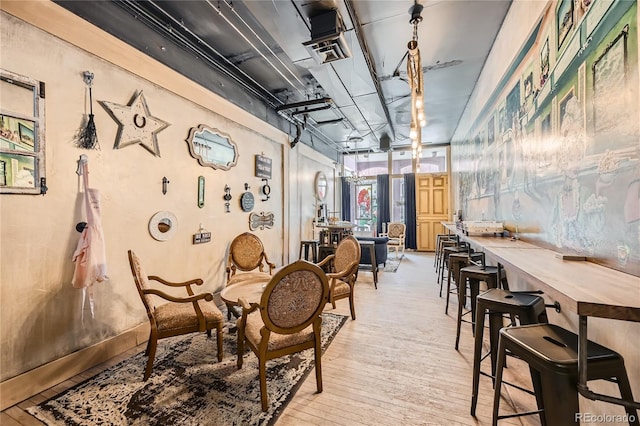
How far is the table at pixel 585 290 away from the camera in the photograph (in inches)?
33.0

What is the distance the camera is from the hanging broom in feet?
7.28

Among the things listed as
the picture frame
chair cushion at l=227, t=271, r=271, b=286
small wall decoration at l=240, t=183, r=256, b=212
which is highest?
the picture frame

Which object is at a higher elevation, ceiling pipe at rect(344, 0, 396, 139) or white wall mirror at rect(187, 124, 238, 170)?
ceiling pipe at rect(344, 0, 396, 139)

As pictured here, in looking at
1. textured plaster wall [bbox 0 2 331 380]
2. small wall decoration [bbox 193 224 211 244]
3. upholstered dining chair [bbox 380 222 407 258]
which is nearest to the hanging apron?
textured plaster wall [bbox 0 2 331 380]

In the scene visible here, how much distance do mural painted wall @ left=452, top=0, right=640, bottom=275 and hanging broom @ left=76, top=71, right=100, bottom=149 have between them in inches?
136

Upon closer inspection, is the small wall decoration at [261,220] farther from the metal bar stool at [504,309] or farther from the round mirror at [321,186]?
the metal bar stool at [504,309]

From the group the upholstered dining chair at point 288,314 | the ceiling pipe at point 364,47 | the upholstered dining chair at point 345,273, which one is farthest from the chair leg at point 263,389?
the ceiling pipe at point 364,47

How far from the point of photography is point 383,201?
29.1 feet

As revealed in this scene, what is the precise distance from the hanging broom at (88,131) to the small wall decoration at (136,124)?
0.52ft

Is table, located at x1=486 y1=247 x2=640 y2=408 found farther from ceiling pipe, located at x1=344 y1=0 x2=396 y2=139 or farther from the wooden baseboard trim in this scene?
the wooden baseboard trim

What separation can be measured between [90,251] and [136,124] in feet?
4.18

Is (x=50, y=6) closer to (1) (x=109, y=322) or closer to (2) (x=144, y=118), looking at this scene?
(2) (x=144, y=118)

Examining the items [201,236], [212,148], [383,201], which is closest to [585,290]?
[201,236]

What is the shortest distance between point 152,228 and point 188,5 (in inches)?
89.1
